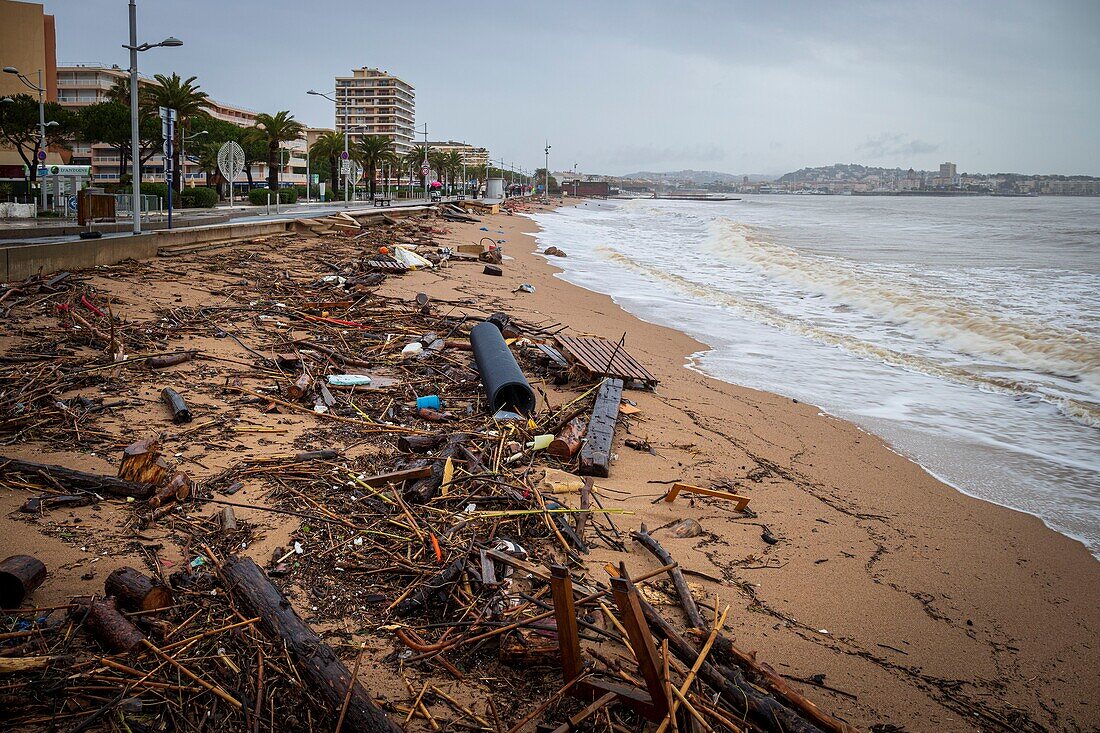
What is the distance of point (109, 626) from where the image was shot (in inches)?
136

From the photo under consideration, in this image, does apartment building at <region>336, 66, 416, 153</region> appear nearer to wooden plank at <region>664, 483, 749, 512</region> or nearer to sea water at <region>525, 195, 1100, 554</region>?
sea water at <region>525, 195, 1100, 554</region>

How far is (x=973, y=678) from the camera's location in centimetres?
401

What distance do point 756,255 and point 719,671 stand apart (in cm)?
2980

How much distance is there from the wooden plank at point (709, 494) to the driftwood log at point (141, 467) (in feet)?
11.9

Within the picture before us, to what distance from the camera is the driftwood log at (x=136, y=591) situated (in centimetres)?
367

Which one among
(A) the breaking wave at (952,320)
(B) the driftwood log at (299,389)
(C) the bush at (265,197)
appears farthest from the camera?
(C) the bush at (265,197)

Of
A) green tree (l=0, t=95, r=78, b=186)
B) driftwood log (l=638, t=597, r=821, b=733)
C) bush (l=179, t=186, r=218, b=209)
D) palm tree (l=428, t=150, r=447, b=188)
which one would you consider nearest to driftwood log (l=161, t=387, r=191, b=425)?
driftwood log (l=638, t=597, r=821, b=733)

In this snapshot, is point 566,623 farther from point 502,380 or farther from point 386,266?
point 386,266

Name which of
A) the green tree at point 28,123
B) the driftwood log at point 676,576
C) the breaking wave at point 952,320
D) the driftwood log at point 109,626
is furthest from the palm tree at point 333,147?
the driftwood log at point 109,626

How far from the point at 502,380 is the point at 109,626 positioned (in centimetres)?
444

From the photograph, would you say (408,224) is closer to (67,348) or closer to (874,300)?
(874,300)

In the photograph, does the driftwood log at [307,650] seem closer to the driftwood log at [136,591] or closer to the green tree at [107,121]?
the driftwood log at [136,591]

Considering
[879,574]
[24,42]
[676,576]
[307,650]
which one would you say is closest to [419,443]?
[676,576]

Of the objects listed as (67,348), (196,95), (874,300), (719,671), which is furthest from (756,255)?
(196,95)
